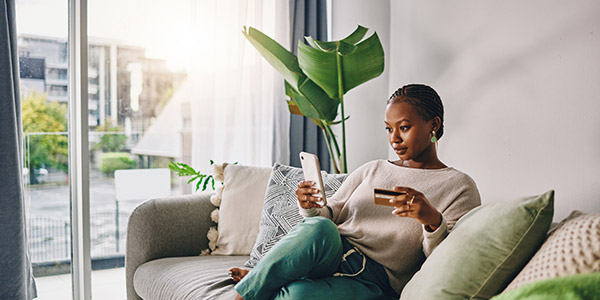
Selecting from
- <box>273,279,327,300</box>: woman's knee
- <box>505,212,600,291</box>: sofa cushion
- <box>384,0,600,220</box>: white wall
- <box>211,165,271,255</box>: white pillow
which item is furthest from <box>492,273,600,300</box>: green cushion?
<box>211,165,271,255</box>: white pillow

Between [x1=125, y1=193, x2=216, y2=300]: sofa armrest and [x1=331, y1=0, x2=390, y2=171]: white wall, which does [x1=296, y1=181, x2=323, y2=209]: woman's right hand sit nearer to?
[x1=125, y1=193, x2=216, y2=300]: sofa armrest

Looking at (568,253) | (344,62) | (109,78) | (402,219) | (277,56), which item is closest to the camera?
(568,253)

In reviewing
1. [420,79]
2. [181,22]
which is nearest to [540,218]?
[420,79]

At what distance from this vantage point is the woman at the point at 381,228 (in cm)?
141

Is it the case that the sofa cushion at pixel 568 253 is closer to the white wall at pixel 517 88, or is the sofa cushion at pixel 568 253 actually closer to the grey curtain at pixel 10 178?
the white wall at pixel 517 88

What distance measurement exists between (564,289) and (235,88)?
2.47m

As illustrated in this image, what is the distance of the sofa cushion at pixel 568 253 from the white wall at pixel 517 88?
52 cm

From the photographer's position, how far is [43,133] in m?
2.70

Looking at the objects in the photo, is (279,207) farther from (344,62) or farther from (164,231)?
(344,62)

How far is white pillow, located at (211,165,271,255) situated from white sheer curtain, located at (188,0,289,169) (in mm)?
616

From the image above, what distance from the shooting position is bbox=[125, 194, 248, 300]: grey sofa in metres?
1.95

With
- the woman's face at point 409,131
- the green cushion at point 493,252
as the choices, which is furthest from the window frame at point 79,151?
the green cushion at point 493,252

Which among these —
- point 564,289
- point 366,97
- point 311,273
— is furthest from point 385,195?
point 366,97

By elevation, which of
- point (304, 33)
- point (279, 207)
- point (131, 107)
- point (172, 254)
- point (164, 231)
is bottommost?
point (172, 254)
